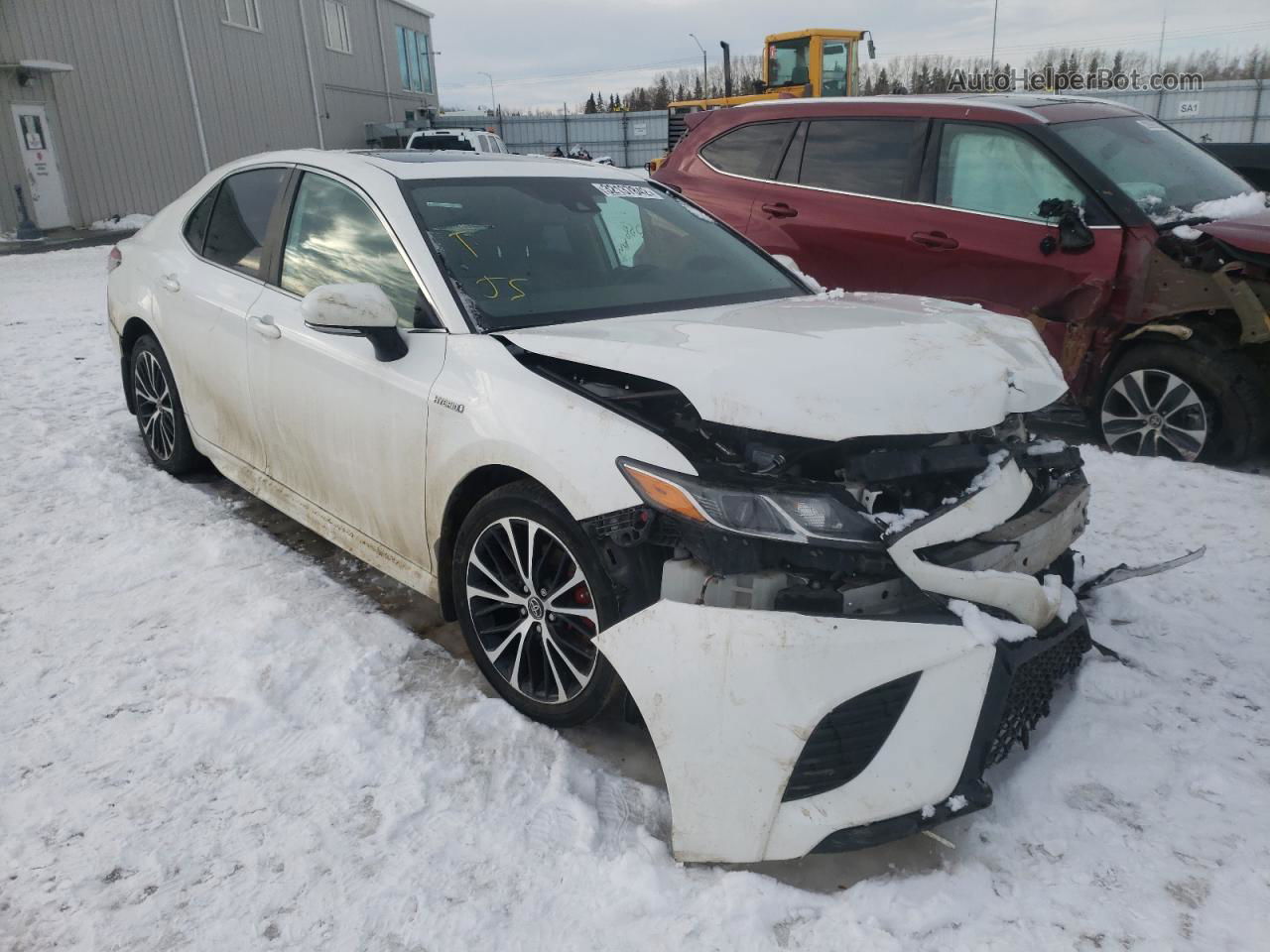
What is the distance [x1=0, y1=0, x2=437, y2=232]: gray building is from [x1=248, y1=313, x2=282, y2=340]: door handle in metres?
17.1

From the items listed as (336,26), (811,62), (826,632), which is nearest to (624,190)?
(826,632)

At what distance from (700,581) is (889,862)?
0.82m

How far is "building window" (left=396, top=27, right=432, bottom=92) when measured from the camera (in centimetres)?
3322

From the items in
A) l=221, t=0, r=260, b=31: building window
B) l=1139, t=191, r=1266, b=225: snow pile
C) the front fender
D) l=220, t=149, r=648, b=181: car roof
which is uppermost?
l=221, t=0, r=260, b=31: building window

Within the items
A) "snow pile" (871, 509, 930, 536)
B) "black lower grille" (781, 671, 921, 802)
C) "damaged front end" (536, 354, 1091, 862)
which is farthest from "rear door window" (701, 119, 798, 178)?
"black lower grille" (781, 671, 921, 802)

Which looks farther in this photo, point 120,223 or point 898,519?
point 120,223

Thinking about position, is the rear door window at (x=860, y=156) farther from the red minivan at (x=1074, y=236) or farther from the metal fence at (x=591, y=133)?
the metal fence at (x=591, y=133)

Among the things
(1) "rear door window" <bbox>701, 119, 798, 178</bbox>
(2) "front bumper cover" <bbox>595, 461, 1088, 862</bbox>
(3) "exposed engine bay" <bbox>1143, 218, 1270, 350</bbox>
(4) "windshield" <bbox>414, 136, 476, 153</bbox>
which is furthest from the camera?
(4) "windshield" <bbox>414, 136, 476, 153</bbox>

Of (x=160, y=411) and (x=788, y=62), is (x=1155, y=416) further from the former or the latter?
(x=788, y=62)

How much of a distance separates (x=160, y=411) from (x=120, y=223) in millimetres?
17664

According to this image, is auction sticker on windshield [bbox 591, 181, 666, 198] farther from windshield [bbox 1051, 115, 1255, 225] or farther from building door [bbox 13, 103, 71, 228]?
building door [bbox 13, 103, 71, 228]

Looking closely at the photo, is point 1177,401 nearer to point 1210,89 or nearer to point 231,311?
point 231,311

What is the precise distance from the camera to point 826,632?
1.96m

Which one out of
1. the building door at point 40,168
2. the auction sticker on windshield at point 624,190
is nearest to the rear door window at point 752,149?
the auction sticker on windshield at point 624,190
